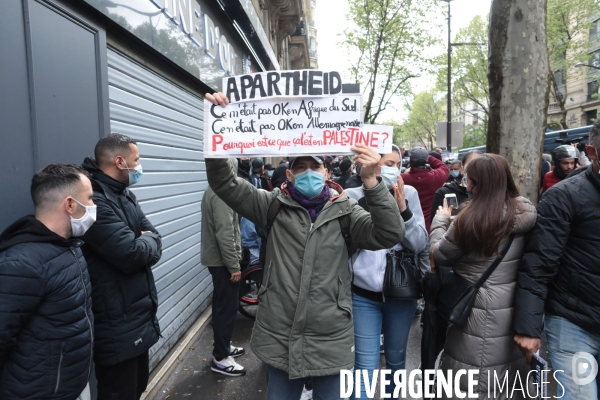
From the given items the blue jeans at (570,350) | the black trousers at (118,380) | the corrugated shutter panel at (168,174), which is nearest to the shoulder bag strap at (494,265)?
the blue jeans at (570,350)

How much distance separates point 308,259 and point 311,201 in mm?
333

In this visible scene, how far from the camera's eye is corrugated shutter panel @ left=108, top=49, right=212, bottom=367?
153 inches

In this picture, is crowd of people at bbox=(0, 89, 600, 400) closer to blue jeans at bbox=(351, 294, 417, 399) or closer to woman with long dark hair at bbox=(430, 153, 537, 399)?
woman with long dark hair at bbox=(430, 153, 537, 399)

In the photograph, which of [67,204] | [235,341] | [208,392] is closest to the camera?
[67,204]

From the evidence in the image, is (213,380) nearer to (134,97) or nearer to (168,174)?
(168,174)

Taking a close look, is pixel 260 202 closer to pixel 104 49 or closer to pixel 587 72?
pixel 104 49

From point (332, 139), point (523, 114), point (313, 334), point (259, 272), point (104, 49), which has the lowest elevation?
point (259, 272)

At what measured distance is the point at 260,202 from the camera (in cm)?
239

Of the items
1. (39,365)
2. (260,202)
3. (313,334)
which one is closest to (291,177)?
(260,202)

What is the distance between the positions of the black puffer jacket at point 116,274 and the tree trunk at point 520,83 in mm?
3760

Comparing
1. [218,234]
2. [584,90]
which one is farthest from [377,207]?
[584,90]

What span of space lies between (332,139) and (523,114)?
10.0ft

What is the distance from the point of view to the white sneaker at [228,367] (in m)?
4.07

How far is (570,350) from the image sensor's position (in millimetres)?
2379
